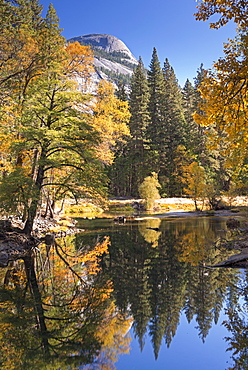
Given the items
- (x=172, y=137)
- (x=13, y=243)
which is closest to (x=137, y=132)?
(x=172, y=137)

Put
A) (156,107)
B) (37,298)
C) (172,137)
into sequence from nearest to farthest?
(37,298)
(172,137)
(156,107)

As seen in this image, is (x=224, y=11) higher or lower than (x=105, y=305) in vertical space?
higher

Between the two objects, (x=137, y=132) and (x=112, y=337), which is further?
(x=137, y=132)

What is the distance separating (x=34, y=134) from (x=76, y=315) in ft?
28.6

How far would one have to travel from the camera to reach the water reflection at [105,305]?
406 cm

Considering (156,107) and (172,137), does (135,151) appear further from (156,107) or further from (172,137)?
(156,107)

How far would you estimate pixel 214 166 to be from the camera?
47.1 meters

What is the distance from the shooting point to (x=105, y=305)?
5645 mm

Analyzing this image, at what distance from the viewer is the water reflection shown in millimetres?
4059

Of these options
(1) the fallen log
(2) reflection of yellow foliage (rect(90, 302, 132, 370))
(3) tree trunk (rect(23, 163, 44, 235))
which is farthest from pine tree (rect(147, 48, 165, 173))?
(2) reflection of yellow foliage (rect(90, 302, 132, 370))

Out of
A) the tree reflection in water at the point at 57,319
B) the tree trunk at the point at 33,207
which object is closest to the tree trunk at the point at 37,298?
the tree reflection in water at the point at 57,319

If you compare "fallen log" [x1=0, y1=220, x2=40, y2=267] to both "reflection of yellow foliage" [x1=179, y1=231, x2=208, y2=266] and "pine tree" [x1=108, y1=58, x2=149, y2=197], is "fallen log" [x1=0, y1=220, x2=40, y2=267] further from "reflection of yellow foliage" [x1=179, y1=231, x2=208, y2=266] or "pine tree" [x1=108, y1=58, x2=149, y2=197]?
"pine tree" [x1=108, y1=58, x2=149, y2=197]

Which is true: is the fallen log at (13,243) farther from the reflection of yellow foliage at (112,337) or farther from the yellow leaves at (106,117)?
the yellow leaves at (106,117)

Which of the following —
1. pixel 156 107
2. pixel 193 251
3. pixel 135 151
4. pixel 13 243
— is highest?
pixel 156 107
